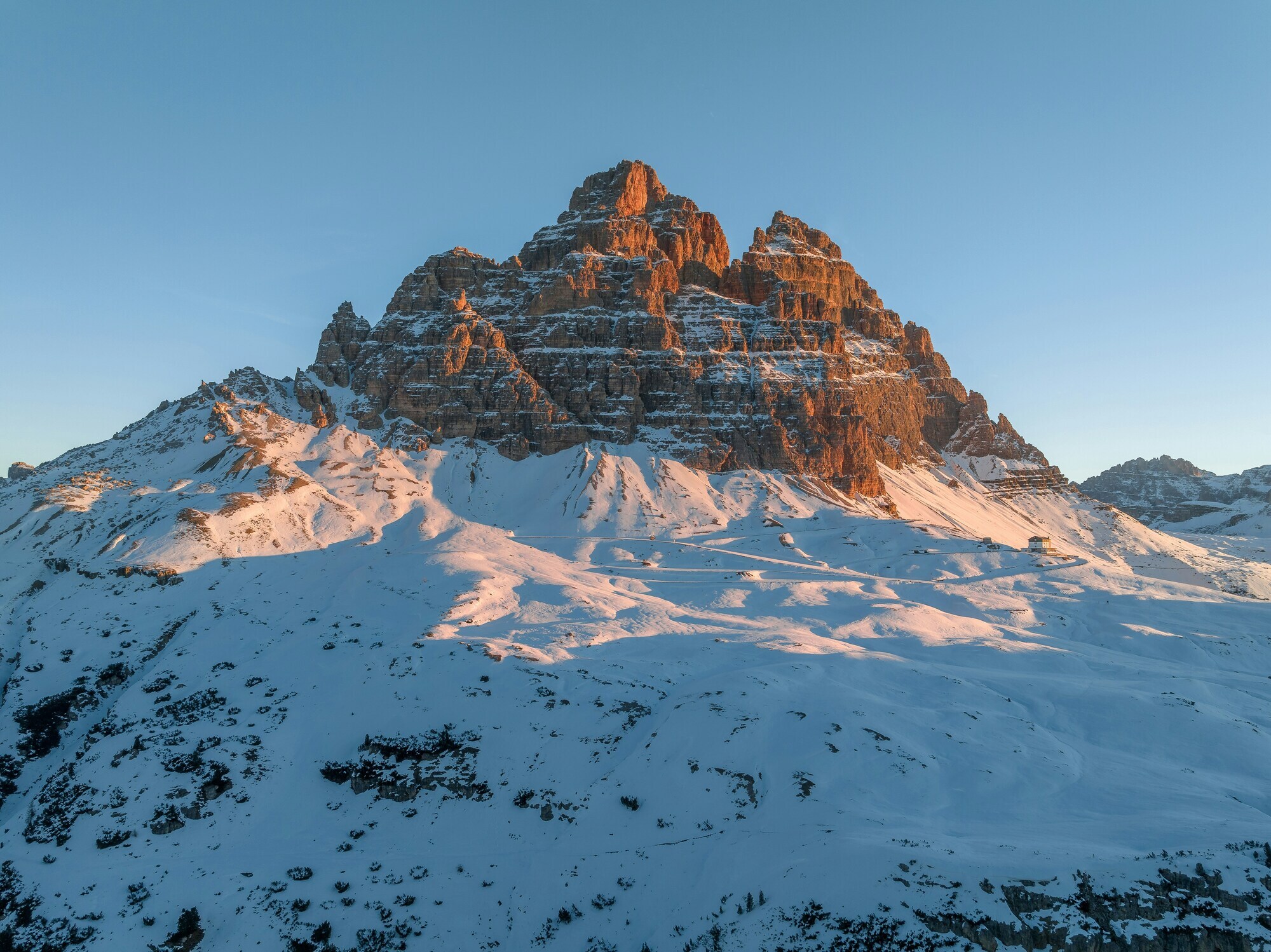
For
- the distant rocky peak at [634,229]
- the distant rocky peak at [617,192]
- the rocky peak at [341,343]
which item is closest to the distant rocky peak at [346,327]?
the rocky peak at [341,343]

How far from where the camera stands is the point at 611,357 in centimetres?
15838

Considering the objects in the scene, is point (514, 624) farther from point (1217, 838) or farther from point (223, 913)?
point (1217, 838)

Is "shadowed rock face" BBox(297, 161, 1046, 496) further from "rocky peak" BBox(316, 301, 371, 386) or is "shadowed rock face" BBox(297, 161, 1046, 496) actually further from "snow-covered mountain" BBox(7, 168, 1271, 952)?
"snow-covered mountain" BBox(7, 168, 1271, 952)

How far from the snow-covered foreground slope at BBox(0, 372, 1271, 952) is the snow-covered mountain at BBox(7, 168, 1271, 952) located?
23 cm

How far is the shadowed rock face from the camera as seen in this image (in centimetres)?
15088

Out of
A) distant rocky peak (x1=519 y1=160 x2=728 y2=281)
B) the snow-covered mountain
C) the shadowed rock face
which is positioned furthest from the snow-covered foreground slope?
distant rocky peak (x1=519 y1=160 x2=728 y2=281)

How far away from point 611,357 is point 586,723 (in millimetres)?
116535

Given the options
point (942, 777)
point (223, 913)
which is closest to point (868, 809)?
point (942, 777)

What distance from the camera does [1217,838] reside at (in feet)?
98.0

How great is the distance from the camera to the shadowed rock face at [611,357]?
151 m

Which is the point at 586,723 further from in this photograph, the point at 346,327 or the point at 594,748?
the point at 346,327

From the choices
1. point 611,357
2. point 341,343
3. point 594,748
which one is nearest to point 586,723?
point 594,748

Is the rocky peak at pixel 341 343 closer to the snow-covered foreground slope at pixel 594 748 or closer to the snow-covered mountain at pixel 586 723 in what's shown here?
the snow-covered mountain at pixel 586 723

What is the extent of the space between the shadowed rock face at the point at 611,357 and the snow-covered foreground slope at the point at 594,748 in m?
51.8
